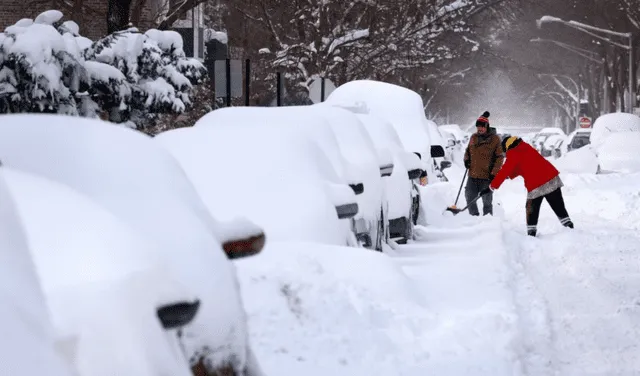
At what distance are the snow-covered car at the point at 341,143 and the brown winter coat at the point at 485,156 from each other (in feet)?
17.4

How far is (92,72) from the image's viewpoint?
15305 millimetres

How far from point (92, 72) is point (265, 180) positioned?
6.30 metres

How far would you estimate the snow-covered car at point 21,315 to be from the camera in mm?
2182

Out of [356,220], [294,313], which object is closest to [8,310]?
[294,313]

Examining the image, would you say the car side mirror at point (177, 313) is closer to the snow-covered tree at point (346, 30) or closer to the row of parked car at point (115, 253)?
the row of parked car at point (115, 253)

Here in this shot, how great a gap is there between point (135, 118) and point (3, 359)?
14.8 m

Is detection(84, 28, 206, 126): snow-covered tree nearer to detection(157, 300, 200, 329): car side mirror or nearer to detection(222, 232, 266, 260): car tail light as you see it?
detection(222, 232, 266, 260): car tail light

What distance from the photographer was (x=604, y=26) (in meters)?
59.8

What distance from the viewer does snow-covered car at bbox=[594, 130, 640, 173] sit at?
120 feet

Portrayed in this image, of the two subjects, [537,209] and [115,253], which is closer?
[115,253]

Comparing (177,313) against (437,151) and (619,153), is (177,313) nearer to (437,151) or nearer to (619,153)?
(437,151)

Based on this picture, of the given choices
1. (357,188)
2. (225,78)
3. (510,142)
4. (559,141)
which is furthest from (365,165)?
(559,141)

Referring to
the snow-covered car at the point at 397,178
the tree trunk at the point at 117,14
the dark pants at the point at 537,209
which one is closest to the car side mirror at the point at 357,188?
the snow-covered car at the point at 397,178

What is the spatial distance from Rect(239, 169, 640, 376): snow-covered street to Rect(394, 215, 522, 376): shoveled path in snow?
11 millimetres
